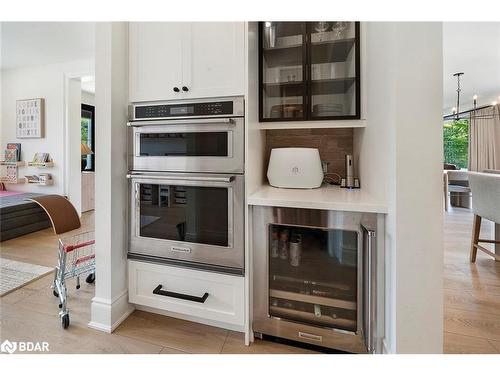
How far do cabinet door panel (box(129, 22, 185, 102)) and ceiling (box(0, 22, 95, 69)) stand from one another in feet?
6.24

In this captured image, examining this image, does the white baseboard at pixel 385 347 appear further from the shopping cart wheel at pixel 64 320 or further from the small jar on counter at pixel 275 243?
the shopping cart wheel at pixel 64 320

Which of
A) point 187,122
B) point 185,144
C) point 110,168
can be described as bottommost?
point 110,168

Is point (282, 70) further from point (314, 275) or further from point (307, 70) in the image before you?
point (314, 275)

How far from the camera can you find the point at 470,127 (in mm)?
6875

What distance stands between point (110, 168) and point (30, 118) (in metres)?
4.01

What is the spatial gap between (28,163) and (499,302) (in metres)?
6.13

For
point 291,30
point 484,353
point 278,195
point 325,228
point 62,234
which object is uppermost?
point 291,30

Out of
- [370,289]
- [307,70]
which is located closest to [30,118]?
[307,70]

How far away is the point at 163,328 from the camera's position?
154 centimetres

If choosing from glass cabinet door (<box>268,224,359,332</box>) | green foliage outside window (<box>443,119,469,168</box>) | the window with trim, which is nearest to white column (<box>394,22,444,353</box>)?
glass cabinet door (<box>268,224,359,332</box>)

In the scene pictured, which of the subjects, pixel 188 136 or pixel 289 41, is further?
pixel 289 41

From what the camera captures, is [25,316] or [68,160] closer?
[25,316]
